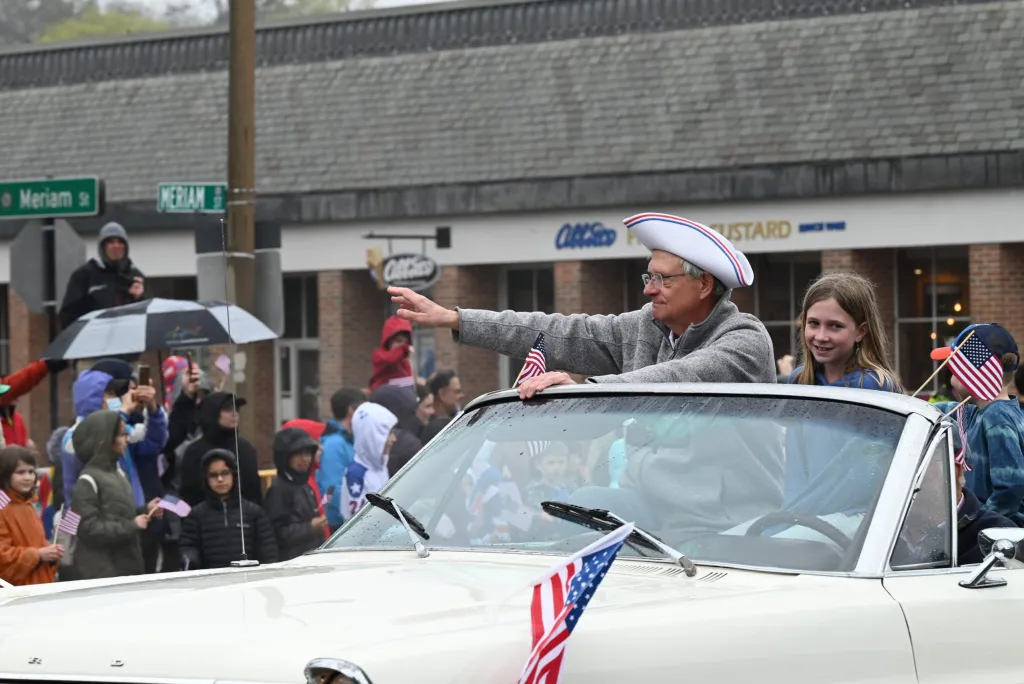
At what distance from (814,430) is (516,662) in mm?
1449

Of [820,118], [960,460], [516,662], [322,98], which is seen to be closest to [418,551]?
[516,662]

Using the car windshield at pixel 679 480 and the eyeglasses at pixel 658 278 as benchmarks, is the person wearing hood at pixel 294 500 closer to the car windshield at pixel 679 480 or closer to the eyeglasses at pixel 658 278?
the eyeglasses at pixel 658 278

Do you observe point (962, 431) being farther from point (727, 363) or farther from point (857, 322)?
point (727, 363)

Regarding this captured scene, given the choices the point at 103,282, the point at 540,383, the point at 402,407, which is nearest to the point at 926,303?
the point at 402,407

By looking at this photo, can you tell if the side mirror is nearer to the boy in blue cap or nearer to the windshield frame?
the windshield frame

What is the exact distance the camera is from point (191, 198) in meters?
11.7

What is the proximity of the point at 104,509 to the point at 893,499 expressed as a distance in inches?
260

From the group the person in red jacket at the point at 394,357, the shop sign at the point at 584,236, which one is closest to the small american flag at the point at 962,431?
the person in red jacket at the point at 394,357

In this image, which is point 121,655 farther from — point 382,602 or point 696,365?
point 696,365

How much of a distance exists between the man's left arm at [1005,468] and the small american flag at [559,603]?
3093 millimetres

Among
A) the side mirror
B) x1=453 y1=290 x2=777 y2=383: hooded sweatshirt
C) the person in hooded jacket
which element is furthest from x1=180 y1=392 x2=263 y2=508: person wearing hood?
the side mirror

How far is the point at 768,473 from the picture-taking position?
455cm

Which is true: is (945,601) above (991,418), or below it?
below

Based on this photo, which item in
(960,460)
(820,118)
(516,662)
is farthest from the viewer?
(820,118)
